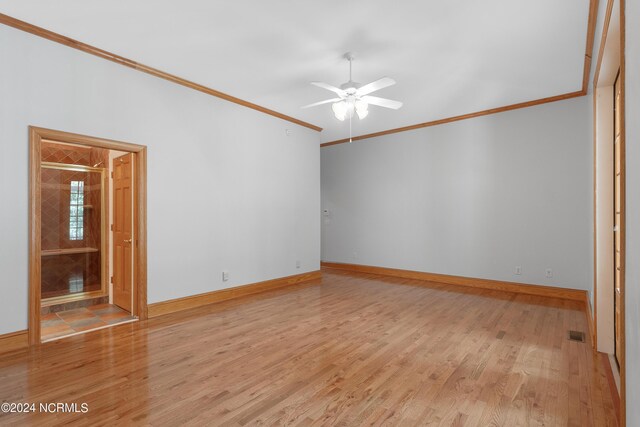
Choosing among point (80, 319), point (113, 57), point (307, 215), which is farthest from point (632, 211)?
point (307, 215)

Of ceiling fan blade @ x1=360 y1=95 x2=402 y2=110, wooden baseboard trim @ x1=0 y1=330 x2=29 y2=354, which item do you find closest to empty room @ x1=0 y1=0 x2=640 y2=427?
wooden baseboard trim @ x1=0 y1=330 x2=29 y2=354

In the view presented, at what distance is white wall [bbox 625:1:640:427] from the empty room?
0.07 feet

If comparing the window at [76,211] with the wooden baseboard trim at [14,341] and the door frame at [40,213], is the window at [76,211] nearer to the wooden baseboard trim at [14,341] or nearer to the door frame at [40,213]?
the door frame at [40,213]

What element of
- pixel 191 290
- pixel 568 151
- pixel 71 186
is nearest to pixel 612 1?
pixel 568 151

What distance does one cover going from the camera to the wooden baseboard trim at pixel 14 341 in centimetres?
294

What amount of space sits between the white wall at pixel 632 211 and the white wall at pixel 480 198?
349 cm

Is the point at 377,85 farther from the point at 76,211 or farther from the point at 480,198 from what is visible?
the point at 76,211

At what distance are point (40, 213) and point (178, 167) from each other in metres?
1.54

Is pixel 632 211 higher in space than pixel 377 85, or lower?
lower

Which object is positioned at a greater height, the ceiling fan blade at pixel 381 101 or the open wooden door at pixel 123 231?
the ceiling fan blade at pixel 381 101

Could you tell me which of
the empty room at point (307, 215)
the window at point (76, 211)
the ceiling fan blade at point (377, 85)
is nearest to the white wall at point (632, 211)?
the empty room at point (307, 215)

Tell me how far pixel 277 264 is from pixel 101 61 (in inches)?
146

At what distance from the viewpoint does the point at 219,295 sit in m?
4.73

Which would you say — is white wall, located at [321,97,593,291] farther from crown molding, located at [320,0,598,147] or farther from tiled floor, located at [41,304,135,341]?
tiled floor, located at [41,304,135,341]
